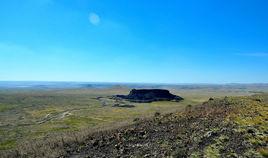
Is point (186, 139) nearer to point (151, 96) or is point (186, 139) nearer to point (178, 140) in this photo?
point (178, 140)

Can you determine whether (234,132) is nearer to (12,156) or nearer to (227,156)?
(227,156)

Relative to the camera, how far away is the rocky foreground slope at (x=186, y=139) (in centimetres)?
1893

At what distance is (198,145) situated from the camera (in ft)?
64.8

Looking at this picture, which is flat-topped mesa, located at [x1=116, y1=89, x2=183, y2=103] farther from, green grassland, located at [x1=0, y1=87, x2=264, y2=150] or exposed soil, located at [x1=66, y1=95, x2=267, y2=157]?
exposed soil, located at [x1=66, y1=95, x2=267, y2=157]

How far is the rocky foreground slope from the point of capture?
18.9m

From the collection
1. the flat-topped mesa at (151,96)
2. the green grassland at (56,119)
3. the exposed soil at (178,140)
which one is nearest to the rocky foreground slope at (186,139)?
the exposed soil at (178,140)

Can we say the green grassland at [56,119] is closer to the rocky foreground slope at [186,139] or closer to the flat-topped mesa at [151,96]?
the rocky foreground slope at [186,139]

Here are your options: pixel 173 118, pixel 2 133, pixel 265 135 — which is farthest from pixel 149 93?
pixel 265 135

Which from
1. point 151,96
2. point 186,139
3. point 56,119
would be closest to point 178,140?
point 186,139

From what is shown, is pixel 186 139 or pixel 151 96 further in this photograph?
pixel 151 96

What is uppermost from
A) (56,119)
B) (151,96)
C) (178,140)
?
(178,140)

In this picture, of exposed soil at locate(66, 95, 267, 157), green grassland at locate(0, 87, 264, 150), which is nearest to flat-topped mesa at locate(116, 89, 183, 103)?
green grassland at locate(0, 87, 264, 150)

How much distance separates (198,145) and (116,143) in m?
6.35

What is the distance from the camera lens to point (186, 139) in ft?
70.3
